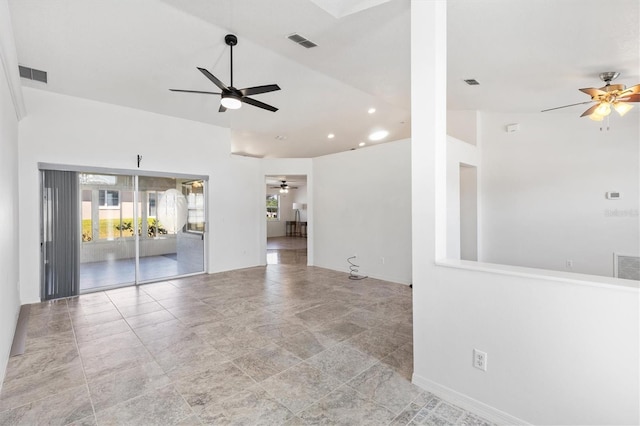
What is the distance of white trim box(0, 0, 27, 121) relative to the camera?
8.34 ft

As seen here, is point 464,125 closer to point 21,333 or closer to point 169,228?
point 169,228

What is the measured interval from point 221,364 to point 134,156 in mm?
4549

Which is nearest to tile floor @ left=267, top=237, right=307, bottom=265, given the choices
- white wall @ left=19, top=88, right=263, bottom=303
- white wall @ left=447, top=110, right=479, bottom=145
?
white wall @ left=19, top=88, right=263, bottom=303

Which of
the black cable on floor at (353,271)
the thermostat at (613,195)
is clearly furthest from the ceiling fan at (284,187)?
the thermostat at (613,195)

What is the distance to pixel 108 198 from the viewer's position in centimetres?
548

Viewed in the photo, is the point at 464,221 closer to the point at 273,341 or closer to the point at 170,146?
the point at 273,341

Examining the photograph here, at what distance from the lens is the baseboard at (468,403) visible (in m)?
1.96

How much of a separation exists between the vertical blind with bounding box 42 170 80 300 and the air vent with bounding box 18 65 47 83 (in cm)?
141

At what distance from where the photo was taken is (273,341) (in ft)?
10.7

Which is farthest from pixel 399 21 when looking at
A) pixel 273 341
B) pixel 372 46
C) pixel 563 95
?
pixel 273 341

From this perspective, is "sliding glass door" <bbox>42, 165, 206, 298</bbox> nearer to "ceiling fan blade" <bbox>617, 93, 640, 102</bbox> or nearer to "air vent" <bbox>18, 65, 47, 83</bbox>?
"air vent" <bbox>18, 65, 47, 83</bbox>

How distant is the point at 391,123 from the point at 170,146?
5.36 meters

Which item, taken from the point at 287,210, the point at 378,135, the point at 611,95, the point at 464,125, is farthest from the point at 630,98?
the point at 287,210

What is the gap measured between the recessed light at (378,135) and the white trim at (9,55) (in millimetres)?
7312
